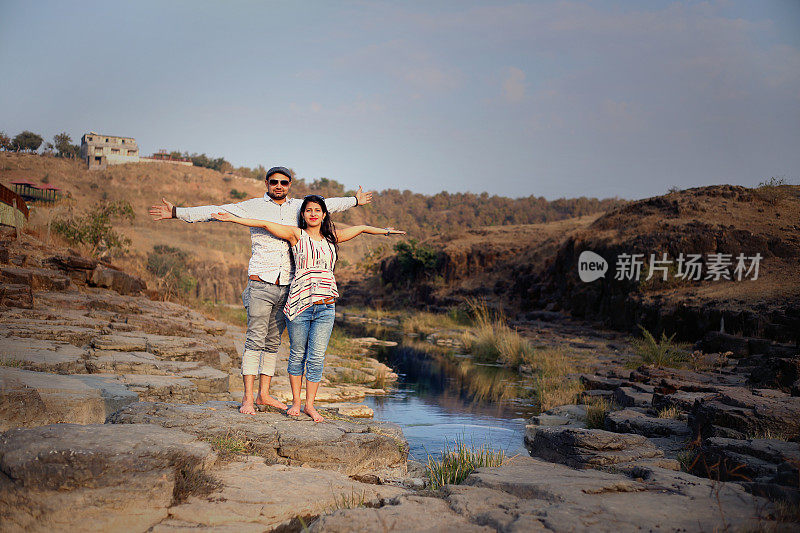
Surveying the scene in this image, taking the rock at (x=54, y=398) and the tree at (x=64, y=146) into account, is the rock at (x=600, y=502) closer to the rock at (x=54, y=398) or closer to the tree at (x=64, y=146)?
the rock at (x=54, y=398)

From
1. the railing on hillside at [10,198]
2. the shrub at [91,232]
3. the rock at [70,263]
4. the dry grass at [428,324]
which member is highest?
the railing on hillside at [10,198]

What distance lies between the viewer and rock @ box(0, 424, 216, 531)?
2785 millimetres

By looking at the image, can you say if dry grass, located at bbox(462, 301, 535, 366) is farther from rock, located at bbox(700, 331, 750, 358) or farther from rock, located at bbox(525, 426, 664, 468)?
rock, located at bbox(525, 426, 664, 468)

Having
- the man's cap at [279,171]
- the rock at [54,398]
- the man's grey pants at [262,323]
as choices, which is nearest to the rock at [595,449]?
the man's grey pants at [262,323]

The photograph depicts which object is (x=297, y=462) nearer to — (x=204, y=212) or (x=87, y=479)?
(x=87, y=479)

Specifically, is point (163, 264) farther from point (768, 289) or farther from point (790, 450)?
point (790, 450)

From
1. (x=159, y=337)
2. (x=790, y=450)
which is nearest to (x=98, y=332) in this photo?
(x=159, y=337)

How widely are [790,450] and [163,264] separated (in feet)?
80.8

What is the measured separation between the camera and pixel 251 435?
415 cm

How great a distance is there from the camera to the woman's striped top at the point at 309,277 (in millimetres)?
4465

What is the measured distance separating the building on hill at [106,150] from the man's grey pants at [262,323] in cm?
6541

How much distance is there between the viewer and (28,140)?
51156 mm

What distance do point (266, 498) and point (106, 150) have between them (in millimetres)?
73898

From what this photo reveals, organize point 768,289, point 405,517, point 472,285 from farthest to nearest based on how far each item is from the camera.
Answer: point 472,285
point 768,289
point 405,517
